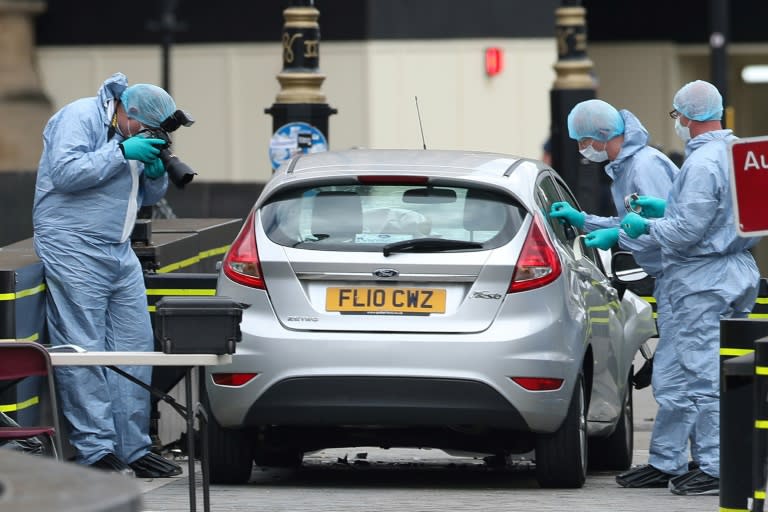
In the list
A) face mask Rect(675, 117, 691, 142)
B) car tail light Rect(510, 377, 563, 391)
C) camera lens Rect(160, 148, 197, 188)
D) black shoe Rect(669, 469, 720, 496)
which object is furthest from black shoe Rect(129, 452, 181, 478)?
face mask Rect(675, 117, 691, 142)

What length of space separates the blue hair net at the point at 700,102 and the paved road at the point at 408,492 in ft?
5.54

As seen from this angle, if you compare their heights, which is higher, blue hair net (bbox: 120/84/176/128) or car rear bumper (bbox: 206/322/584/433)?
blue hair net (bbox: 120/84/176/128)

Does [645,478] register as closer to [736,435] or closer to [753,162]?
[736,435]

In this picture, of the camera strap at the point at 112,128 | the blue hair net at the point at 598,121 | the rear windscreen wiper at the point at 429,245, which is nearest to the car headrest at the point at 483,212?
the rear windscreen wiper at the point at 429,245

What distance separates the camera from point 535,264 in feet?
27.7

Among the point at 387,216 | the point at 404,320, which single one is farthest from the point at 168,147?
the point at 404,320

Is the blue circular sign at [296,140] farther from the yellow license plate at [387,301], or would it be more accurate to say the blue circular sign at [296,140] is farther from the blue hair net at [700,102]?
the yellow license plate at [387,301]

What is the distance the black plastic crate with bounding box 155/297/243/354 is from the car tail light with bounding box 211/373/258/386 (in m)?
1.20

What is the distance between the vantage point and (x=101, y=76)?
96.4 feet

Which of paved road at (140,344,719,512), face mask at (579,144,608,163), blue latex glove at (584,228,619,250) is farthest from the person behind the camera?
face mask at (579,144,608,163)

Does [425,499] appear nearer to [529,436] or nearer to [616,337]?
[529,436]

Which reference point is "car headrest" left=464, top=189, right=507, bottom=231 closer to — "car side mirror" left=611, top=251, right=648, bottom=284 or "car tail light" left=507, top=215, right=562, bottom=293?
"car tail light" left=507, top=215, right=562, bottom=293

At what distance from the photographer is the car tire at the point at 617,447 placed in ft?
32.6

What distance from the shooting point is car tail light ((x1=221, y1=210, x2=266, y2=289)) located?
8516mm
